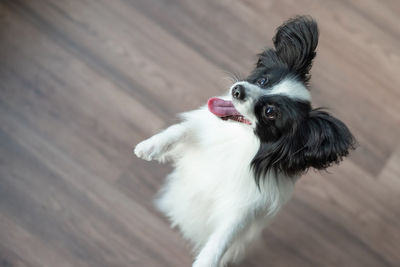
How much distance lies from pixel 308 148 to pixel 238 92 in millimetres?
281

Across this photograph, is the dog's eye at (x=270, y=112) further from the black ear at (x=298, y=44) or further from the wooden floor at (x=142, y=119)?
the wooden floor at (x=142, y=119)

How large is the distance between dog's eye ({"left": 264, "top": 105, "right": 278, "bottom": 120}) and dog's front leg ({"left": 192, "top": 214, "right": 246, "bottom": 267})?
1.32ft

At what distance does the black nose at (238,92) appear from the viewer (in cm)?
120

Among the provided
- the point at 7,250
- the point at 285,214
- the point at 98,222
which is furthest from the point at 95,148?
the point at 285,214

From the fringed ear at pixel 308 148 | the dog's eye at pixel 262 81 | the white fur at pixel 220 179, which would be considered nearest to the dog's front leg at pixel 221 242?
the white fur at pixel 220 179

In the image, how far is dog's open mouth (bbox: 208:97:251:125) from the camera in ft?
4.36

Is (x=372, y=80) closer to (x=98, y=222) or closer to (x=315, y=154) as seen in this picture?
(x=315, y=154)

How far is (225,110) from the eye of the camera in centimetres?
135

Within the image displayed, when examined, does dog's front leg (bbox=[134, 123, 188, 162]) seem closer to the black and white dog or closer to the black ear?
the black and white dog

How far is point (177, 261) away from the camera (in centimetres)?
182

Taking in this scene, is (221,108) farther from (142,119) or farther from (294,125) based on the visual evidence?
(142,119)

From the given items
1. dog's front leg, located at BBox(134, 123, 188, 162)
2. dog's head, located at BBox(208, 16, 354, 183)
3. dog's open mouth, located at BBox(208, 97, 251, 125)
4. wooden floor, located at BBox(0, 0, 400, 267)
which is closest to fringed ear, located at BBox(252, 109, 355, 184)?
dog's head, located at BBox(208, 16, 354, 183)

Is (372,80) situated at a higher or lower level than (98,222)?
higher

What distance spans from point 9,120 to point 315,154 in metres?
1.50
